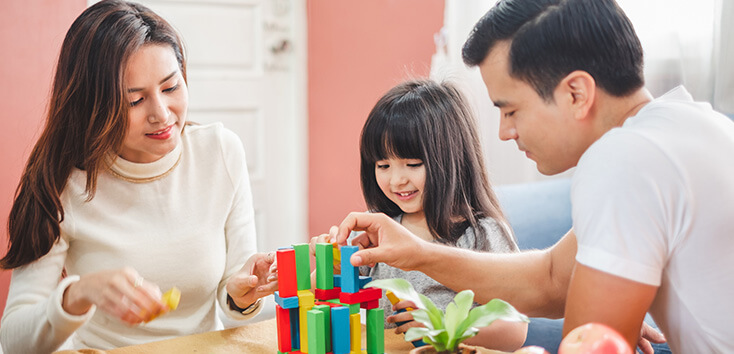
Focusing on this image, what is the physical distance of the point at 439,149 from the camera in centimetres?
164

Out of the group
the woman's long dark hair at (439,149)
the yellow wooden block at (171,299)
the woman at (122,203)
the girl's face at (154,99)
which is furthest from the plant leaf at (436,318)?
the girl's face at (154,99)

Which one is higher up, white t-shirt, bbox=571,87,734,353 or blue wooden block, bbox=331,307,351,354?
white t-shirt, bbox=571,87,734,353

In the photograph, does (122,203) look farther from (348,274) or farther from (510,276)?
(510,276)

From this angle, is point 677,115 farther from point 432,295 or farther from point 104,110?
point 104,110

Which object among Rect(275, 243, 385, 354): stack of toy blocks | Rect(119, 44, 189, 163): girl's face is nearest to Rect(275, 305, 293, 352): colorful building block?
Rect(275, 243, 385, 354): stack of toy blocks

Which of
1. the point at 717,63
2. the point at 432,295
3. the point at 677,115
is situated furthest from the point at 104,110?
the point at 717,63

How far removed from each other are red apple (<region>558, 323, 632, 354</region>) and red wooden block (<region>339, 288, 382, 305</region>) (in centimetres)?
46

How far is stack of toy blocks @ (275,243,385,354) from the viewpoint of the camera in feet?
3.59

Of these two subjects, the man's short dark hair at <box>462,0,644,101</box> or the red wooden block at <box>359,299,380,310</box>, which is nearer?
the man's short dark hair at <box>462,0,644,101</box>

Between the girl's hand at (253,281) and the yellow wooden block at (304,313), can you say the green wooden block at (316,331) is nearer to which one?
the yellow wooden block at (304,313)

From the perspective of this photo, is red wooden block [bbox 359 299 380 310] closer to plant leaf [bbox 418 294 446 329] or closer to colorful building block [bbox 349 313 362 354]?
colorful building block [bbox 349 313 362 354]

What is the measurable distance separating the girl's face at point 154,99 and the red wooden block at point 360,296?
2.03ft

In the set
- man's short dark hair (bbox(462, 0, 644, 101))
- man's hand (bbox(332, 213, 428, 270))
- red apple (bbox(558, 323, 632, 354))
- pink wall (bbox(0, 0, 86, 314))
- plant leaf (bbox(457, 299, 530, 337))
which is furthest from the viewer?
pink wall (bbox(0, 0, 86, 314))

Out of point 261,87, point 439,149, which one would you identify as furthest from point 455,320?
point 261,87
